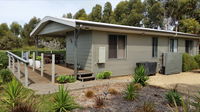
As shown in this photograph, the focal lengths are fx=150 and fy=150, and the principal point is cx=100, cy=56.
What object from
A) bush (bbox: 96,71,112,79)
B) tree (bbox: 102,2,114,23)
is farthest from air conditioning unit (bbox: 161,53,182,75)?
tree (bbox: 102,2,114,23)

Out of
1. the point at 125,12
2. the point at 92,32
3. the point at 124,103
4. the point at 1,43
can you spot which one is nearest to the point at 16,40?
the point at 1,43

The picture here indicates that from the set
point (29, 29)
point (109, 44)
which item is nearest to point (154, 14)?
point (109, 44)

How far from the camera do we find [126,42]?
851 centimetres

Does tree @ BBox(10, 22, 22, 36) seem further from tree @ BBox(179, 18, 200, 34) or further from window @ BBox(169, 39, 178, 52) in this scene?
window @ BBox(169, 39, 178, 52)

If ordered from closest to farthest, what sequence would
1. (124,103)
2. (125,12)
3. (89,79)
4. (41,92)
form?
(124,103) → (41,92) → (89,79) → (125,12)

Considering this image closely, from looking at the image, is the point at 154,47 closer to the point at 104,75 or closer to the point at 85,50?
the point at 104,75

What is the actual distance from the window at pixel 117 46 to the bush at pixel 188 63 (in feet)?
17.0

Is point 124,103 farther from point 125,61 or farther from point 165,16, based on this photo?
point 165,16

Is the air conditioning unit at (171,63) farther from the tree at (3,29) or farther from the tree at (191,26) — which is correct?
the tree at (3,29)

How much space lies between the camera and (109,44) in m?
8.01

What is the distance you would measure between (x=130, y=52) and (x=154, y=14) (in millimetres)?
16259

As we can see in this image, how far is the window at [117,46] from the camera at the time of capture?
26.5 ft

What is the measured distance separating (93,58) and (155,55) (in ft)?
16.0

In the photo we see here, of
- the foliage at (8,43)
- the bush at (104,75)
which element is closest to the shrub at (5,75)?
the bush at (104,75)
